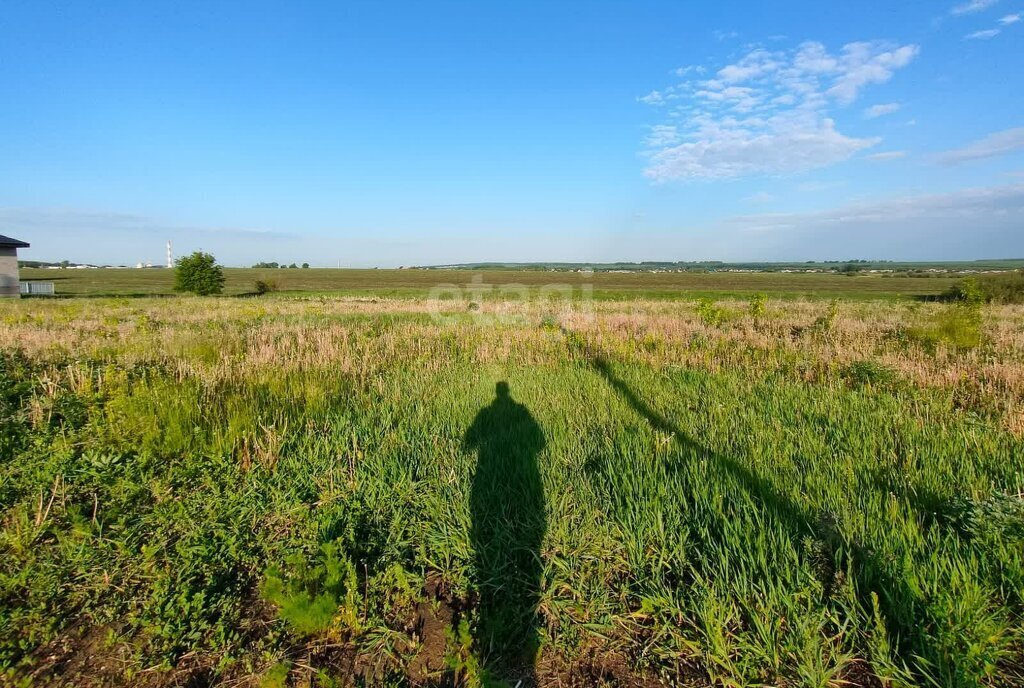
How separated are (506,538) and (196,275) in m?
52.3

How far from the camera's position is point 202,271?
148 feet

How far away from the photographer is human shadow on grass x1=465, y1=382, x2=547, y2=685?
2.51 metres

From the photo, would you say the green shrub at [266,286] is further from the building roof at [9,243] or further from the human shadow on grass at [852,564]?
the human shadow on grass at [852,564]

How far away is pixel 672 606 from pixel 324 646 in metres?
1.92

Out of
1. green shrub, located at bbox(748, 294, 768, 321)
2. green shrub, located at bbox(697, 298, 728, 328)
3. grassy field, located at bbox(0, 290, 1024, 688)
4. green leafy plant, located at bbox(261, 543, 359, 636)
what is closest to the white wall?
grassy field, located at bbox(0, 290, 1024, 688)

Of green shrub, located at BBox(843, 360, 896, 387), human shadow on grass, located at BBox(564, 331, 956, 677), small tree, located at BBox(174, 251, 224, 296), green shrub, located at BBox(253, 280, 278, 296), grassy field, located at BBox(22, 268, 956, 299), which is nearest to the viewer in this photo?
human shadow on grass, located at BBox(564, 331, 956, 677)

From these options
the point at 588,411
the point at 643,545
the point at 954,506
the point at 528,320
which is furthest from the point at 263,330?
the point at 954,506

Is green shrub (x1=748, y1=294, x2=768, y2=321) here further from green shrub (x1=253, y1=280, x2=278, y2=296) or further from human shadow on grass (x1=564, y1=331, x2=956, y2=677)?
A: green shrub (x1=253, y1=280, x2=278, y2=296)

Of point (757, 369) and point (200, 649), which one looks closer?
point (200, 649)

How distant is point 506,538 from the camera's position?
3227mm

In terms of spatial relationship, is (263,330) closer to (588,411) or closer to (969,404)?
(588,411)

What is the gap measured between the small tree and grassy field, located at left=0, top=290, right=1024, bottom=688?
150 feet

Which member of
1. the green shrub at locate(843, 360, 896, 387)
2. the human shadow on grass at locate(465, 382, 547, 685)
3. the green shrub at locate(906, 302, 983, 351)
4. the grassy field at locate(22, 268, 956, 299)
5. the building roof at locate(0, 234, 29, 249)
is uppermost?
the building roof at locate(0, 234, 29, 249)

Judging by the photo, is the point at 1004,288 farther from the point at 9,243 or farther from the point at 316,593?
the point at 9,243
